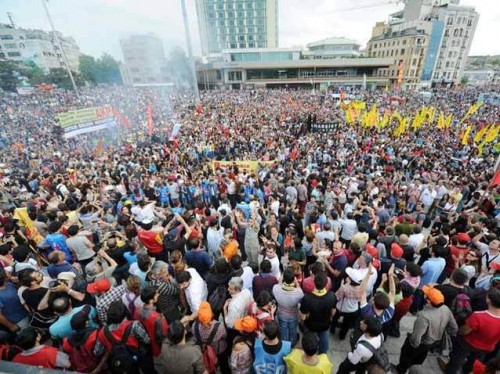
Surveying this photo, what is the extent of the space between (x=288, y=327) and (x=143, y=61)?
263 feet

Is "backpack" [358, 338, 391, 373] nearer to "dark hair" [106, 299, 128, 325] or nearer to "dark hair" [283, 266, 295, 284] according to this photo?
"dark hair" [283, 266, 295, 284]

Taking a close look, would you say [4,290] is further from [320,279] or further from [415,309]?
[415,309]

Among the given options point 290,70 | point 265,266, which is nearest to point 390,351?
point 265,266

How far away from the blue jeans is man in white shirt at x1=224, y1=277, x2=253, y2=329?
1.82 feet

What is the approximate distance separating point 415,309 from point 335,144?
479 inches

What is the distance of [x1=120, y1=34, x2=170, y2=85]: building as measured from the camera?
64.0 metres

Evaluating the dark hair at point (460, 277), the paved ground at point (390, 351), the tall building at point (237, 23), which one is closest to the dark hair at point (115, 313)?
the paved ground at point (390, 351)

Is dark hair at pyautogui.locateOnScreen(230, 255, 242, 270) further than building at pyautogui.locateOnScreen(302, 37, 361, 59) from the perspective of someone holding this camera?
No

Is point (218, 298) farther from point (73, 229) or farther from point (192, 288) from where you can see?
point (73, 229)

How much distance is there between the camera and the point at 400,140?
15.5 meters

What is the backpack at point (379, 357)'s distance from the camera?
2.20 meters

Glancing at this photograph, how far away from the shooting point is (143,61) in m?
68.8

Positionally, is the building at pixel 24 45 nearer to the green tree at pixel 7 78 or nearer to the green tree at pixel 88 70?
the green tree at pixel 88 70

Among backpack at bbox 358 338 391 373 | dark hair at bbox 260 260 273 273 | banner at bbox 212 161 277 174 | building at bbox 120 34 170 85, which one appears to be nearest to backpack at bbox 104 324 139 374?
dark hair at bbox 260 260 273 273
